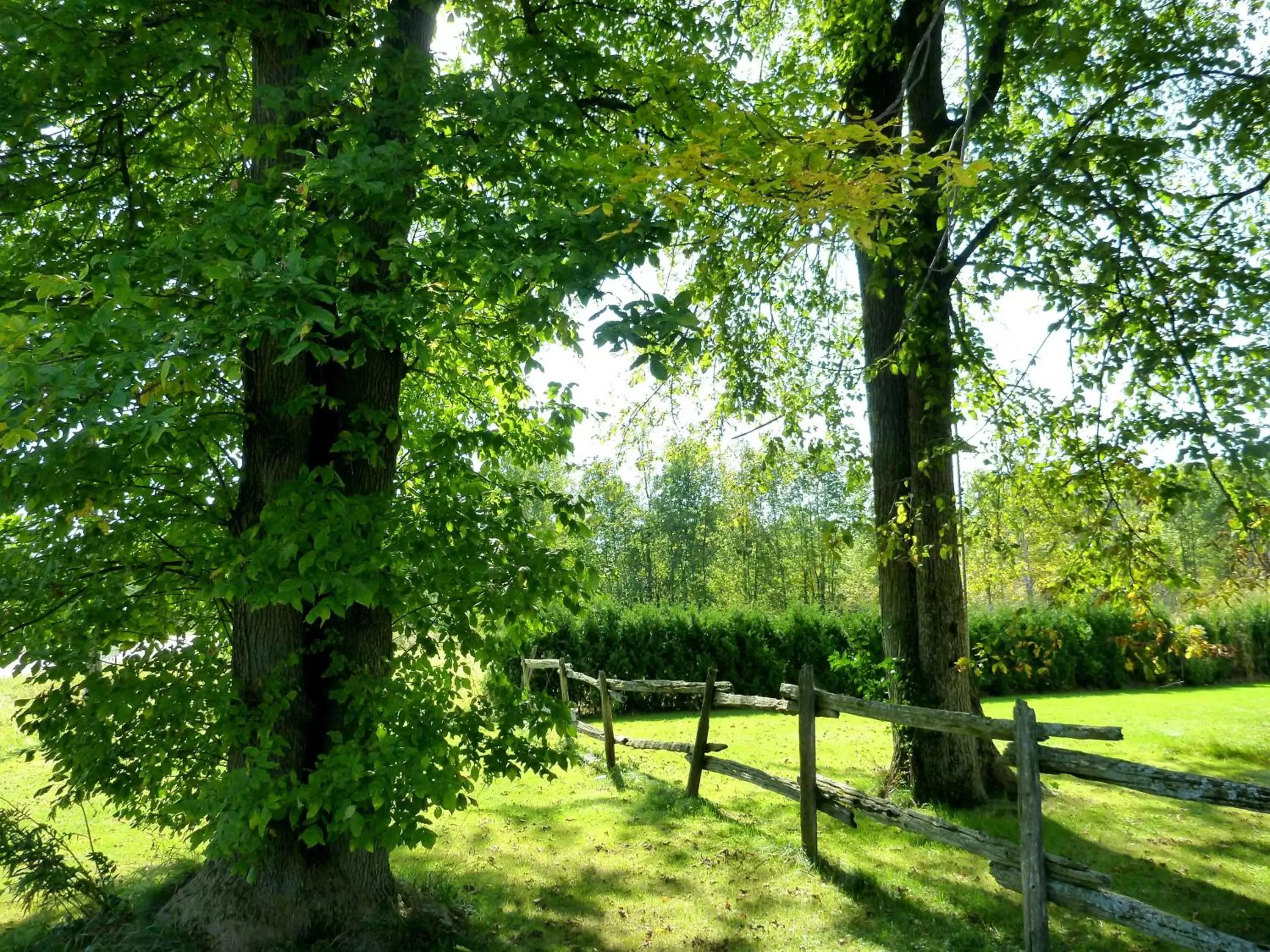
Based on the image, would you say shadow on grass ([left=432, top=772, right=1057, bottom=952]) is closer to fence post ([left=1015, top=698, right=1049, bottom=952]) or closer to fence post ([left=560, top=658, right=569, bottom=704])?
fence post ([left=1015, top=698, right=1049, bottom=952])

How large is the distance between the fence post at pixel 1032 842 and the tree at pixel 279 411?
312cm

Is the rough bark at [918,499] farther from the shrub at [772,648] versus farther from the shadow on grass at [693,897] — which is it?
the shrub at [772,648]

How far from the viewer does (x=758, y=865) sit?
25.1 ft

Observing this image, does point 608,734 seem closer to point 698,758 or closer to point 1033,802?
point 698,758

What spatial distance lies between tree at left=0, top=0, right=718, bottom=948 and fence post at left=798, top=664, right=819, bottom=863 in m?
3.01

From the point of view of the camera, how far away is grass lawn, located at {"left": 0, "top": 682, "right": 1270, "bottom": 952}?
6.20 meters

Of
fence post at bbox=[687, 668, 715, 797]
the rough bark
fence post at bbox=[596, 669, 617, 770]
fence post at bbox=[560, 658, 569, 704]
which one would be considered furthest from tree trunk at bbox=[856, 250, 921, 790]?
fence post at bbox=[560, 658, 569, 704]

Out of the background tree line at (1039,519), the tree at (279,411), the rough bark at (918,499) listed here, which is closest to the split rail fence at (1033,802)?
the rough bark at (918,499)

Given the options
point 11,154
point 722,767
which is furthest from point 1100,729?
point 11,154

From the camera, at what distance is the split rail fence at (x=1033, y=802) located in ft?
15.8

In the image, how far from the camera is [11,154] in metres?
5.16

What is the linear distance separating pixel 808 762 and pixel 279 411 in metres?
5.46

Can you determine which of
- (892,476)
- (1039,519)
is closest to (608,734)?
(892,476)

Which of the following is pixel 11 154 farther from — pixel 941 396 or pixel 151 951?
pixel 941 396
